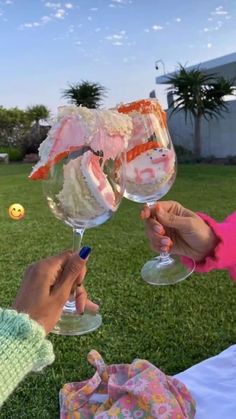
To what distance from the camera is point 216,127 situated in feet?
44.4

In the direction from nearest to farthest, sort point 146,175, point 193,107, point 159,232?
point 146,175 < point 159,232 < point 193,107

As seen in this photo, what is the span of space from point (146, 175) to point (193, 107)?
39.8ft

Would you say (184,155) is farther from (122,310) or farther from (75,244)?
(75,244)

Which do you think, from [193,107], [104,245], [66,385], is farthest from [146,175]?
[193,107]

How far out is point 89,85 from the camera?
16578 millimetres

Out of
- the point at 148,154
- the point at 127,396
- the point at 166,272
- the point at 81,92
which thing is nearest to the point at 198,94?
the point at 81,92

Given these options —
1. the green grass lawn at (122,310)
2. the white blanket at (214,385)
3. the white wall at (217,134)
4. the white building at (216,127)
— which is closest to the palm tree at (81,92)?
the white building at (216,127)

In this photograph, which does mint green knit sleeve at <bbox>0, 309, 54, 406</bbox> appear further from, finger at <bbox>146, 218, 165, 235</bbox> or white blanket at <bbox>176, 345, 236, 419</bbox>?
white blanket at <bbox>176, 345, 236, 419</bbox>

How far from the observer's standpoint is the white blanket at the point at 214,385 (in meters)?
2.02

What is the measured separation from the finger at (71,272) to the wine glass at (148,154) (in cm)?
34

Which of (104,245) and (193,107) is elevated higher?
(193,107)

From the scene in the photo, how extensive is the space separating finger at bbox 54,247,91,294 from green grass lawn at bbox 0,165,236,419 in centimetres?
137

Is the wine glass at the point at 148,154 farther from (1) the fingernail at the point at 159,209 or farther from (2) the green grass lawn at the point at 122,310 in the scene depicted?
(2) the green grass lawn at the point at 122,310

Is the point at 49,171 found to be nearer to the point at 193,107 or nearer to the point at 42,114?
the point at 193,107
